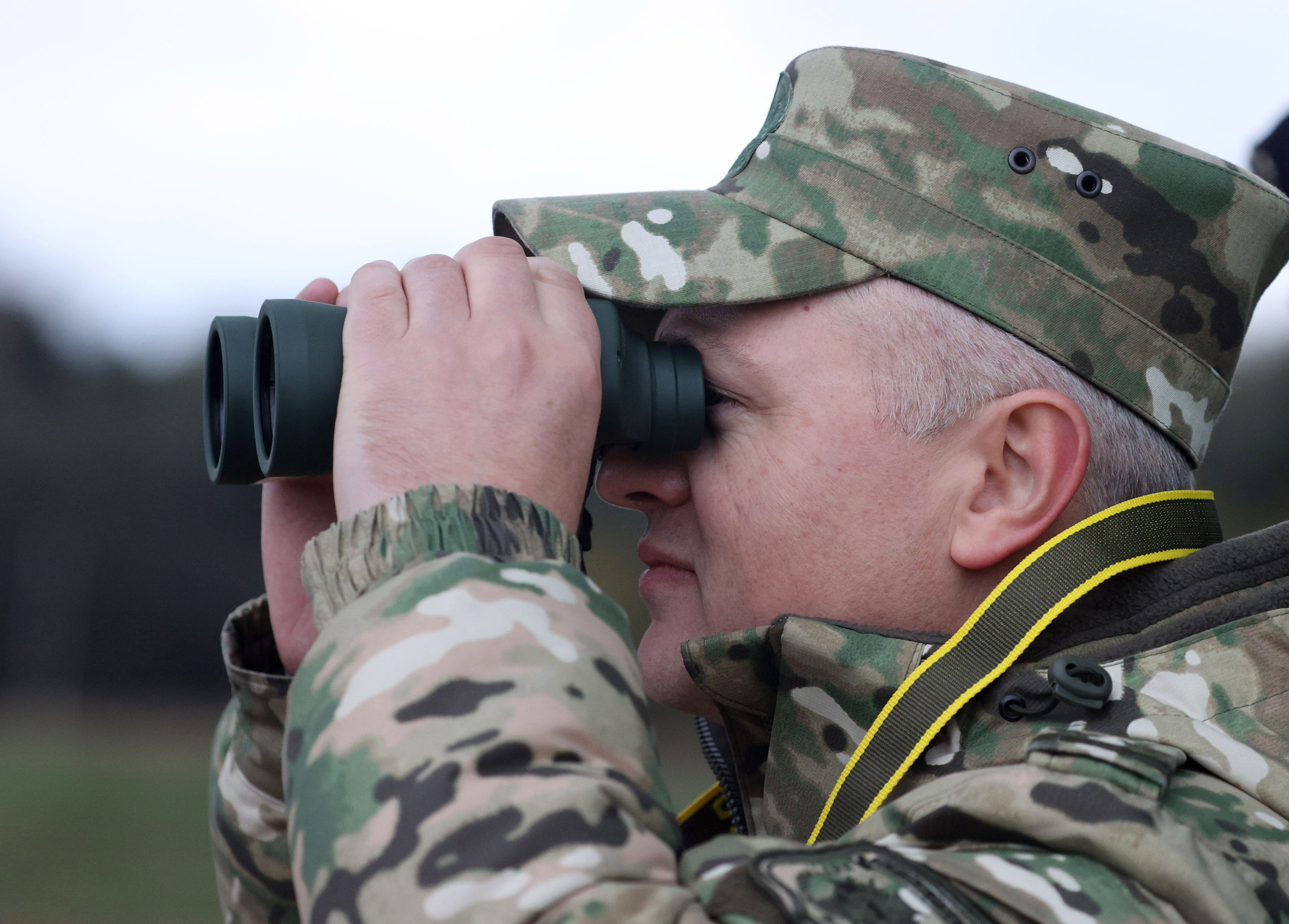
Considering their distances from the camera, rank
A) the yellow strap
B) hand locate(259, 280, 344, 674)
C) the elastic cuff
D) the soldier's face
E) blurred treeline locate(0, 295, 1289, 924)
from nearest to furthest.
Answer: the elastic cuff → the soldier's face → hand locate(259, 280, 344, 674) → the yellow strap → blurred treeline locate(0, 295, 1289, 924)

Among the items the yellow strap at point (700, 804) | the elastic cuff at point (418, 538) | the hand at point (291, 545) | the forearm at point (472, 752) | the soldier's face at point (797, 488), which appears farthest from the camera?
the yellow strap at point (700, 804)

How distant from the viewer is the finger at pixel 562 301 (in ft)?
3.46

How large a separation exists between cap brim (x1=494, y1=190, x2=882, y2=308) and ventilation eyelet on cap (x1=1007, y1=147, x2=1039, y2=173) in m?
0.19

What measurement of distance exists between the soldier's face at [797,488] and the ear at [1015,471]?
29mm

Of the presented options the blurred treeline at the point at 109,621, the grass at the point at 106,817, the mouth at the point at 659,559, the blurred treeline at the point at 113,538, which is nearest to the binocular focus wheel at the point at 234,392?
the mouth at the point at 659,559

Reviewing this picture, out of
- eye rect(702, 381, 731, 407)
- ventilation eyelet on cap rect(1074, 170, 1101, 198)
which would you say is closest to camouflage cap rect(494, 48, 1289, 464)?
ventilation eyelet on cap rect(1074, 170, 1101, 198)

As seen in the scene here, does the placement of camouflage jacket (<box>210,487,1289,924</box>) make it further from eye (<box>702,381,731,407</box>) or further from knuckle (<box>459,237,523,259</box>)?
eye (<box>702,381,731,407</box>)

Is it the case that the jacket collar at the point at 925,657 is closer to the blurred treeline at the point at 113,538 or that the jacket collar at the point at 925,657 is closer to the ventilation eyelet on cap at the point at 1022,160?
the ventilation eyelet on cap at the point at 1022,160

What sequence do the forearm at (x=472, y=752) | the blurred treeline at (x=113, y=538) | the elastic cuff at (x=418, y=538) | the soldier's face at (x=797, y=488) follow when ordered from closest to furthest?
→ the forearm at (x=472, y=752) → the elastic cuff at (x=418, y=538) → the soldier's face at (x=797, y=488) → the blurred treeline at (x=113, y=538)

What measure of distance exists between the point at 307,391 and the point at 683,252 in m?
0.47

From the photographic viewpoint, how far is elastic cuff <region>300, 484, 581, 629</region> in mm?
840

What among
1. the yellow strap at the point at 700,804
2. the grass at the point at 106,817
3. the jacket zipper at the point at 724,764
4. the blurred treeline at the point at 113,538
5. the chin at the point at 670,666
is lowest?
the grass at the point at 106,817

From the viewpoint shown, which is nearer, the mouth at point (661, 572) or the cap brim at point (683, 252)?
the cap brim at point (683, 252)

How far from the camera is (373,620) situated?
0.79 meters
